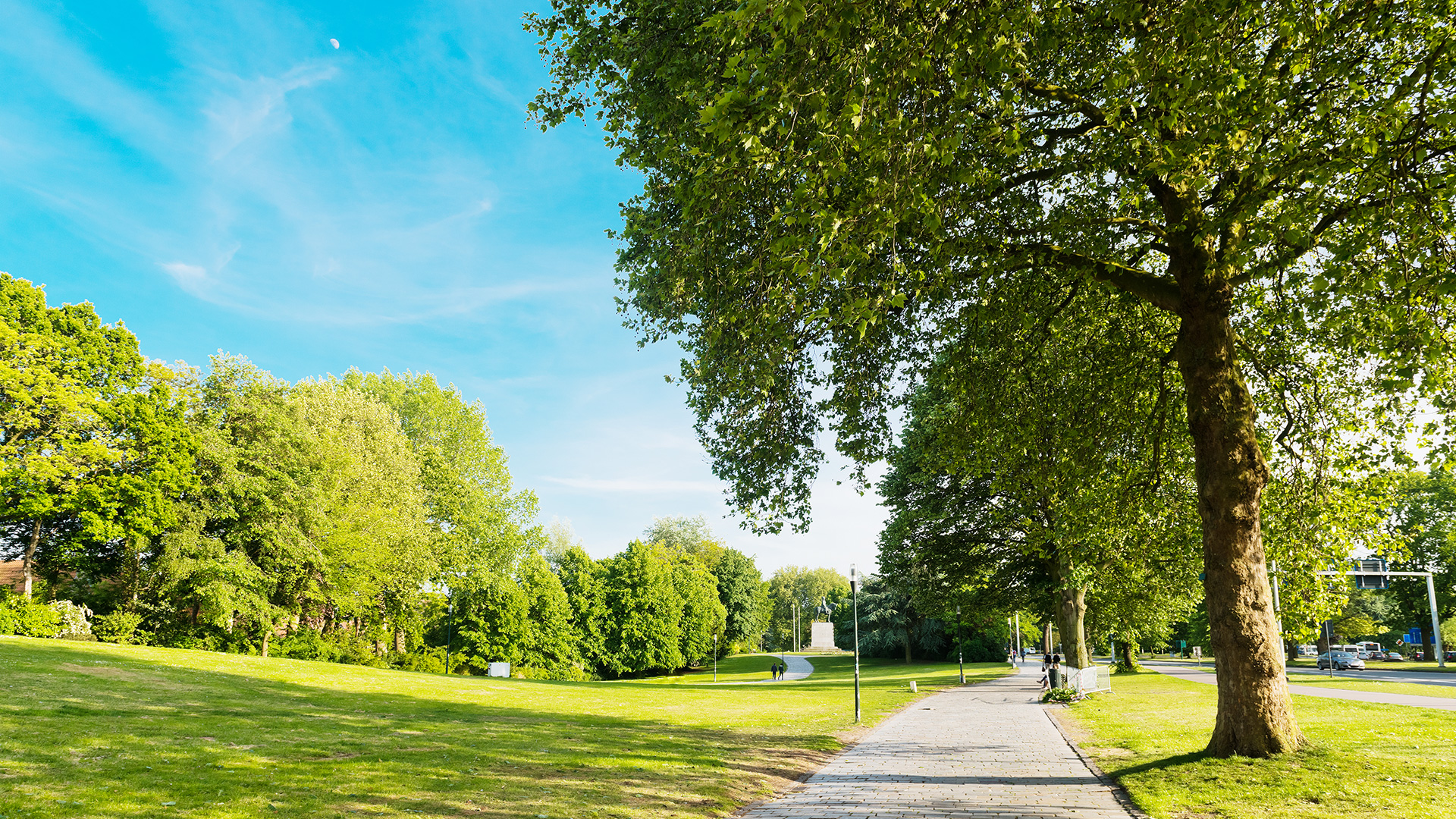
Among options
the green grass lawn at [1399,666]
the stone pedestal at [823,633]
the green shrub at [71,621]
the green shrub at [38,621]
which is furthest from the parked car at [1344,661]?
the green shrub at [38,621]

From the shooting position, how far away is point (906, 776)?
10.9 m

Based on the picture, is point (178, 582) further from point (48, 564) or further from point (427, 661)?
point (427, 661)

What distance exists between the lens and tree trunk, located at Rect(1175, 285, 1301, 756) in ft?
32.3

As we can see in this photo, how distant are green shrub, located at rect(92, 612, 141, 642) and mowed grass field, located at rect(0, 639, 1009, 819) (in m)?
9.59

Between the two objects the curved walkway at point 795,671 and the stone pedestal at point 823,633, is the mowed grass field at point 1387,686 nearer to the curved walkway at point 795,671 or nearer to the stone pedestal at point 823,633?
the curved walkway at point 795,671

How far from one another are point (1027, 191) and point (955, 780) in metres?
8.79

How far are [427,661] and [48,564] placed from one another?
59.6 feet

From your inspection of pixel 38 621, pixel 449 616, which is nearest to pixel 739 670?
pixel 449 616

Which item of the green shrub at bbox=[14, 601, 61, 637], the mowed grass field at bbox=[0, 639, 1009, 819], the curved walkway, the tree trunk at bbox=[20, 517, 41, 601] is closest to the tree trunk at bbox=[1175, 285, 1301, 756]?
the mowed grass field at bbox=[0, 639, 1009, 819]

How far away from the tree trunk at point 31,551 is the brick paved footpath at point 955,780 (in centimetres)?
3460

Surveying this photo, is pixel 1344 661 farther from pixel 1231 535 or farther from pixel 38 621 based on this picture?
pixel 38 621

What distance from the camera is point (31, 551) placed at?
32.1 meters

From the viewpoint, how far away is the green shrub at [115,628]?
107 ft

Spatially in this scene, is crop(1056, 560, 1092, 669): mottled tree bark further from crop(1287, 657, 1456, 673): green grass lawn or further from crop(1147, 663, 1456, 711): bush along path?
crop(1287, 657, 1456, 673): green grass lawn
